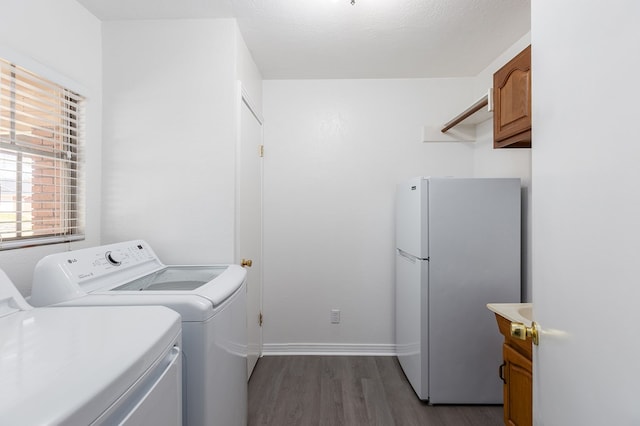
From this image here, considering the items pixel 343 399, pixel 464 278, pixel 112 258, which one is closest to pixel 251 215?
pixel 112 258

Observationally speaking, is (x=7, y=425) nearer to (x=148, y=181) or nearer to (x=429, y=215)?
(x=148, y=181)

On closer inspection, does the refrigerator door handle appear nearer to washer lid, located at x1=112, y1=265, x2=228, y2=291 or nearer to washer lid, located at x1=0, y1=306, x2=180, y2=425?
washer lid, located at x1=112, y1=265, x2=228, y2=291

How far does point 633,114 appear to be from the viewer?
0.50m

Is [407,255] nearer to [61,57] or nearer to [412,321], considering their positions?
[412,321]

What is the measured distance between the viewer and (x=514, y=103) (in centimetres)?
173

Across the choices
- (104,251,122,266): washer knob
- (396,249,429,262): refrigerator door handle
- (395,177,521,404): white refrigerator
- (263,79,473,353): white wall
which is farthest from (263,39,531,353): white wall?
(104,251,122,266): washer knob

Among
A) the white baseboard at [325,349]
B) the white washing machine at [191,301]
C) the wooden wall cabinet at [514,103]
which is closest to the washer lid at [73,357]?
the white washing machine at [191,301]

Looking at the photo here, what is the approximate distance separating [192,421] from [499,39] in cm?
283

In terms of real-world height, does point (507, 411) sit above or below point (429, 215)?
below

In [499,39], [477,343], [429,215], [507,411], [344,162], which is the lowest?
[507,411]

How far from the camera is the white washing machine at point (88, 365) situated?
21.9 inches

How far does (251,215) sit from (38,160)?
1.27 meters

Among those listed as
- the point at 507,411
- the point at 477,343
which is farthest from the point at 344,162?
the point at 507,411

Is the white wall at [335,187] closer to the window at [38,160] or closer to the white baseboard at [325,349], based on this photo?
the white baseboard at [325,349]
